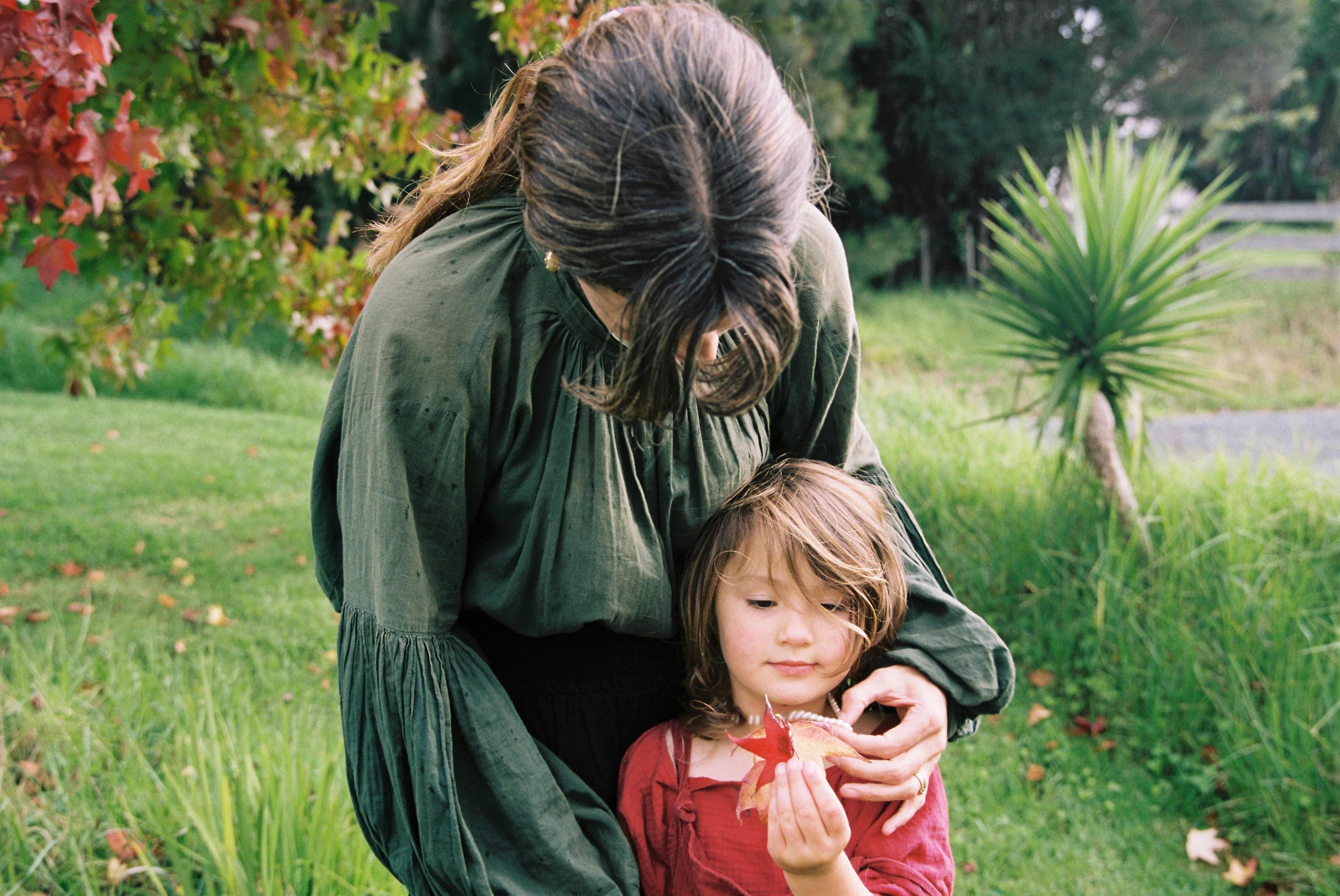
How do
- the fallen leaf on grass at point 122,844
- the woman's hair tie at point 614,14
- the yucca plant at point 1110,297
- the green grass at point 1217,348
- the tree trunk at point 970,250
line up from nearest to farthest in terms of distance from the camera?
the woman's hair tie at point 614,14, the fallen leaf on grass at point 122,844, the yucca plant at point 1110,297, the green grass at point 1217,348, the tree trunk at point 970,250

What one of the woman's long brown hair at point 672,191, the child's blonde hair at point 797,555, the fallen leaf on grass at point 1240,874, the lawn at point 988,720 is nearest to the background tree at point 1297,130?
the lawn at point 988,720

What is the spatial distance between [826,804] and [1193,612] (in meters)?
3.28

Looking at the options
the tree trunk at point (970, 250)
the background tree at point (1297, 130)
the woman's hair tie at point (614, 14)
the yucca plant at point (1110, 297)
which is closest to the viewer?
the woman's hair tie at point (614, 14)

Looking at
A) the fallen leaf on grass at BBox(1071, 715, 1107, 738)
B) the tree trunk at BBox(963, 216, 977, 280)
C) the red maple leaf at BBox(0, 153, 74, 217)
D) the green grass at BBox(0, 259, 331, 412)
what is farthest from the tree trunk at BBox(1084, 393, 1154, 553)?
the tree trunk at BBox(963, 216, 977, 280)

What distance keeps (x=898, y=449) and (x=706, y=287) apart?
174 inches

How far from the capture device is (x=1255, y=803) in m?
3.60

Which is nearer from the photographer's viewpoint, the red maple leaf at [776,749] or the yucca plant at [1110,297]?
the red maple leaf at [776,749]

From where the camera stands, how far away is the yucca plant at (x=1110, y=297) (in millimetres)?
4562

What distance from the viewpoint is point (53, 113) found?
2.30 m

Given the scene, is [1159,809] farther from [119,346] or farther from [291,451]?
[291,451]

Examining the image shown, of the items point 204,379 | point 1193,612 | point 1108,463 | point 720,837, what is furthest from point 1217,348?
point 720,837

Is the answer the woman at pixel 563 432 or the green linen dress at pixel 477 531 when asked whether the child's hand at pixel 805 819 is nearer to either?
the woman at pixel 563 432

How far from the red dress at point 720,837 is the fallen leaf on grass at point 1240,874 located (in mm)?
2347

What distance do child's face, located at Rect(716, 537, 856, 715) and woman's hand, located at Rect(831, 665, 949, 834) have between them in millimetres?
73
